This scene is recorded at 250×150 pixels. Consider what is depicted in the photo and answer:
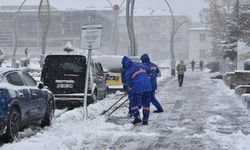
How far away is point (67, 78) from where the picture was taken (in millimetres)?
15516

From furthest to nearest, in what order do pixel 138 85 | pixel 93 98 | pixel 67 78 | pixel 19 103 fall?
pixel 93 98, pixel 67 78, pixel 138 85, pixel 19 103

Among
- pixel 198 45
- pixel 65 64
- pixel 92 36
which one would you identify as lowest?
pixel 198 45

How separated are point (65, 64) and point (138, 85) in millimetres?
4815

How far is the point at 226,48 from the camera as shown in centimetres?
3072

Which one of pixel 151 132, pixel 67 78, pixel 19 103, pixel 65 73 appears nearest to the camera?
pixel 19 103

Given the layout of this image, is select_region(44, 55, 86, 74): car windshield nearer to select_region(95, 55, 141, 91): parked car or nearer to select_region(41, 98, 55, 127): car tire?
select_region(41, 98, 55, 127): car tire

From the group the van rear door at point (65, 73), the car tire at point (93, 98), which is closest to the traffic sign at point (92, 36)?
the van rear door at point (65, 73)

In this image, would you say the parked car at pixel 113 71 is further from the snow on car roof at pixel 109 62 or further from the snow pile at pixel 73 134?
the snow pile at pixel 73 134

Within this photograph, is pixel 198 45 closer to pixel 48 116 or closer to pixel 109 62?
pixel 109 62

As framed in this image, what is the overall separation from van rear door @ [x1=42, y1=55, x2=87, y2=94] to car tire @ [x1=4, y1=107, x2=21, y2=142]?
574cm

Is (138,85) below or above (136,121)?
above

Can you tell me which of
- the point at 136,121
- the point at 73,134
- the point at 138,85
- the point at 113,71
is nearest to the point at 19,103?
the point at 73,134

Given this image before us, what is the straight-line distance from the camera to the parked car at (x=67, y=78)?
15.4m

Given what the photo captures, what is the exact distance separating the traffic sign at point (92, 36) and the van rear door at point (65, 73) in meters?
2.68
